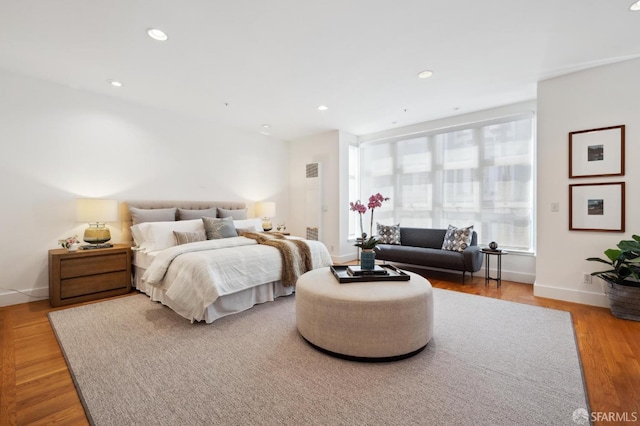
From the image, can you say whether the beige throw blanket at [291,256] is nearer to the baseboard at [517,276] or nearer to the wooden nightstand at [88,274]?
the wooden nightstand at [88,274]

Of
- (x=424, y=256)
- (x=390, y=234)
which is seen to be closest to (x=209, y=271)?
(x=424, y=256)

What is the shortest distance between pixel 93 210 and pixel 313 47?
3.20 meters

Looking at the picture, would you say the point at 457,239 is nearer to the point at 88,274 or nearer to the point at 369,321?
the point at 369,321

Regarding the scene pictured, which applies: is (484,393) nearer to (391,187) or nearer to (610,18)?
(610,18)

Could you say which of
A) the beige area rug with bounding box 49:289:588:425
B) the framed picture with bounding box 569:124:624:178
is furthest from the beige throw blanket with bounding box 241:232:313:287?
the framed picture with bounding box 569:124:624:178

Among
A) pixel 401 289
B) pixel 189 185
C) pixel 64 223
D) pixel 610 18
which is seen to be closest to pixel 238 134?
pixel 189 185

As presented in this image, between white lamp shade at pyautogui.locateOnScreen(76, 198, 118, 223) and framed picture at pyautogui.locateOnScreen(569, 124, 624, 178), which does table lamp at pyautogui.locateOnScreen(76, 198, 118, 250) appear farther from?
framed picture at pyautogui.locateOnScreen(569, 124, 624, 178)

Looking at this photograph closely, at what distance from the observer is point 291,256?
3469 mm

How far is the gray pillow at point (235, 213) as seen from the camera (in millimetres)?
4934

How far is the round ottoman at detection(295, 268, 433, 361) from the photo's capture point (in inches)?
80.0

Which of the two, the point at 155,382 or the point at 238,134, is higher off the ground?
the point at 238,134

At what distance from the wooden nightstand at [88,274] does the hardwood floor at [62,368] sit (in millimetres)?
236

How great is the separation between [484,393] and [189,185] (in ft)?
15.7

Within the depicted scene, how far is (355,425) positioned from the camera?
146 centimetres
